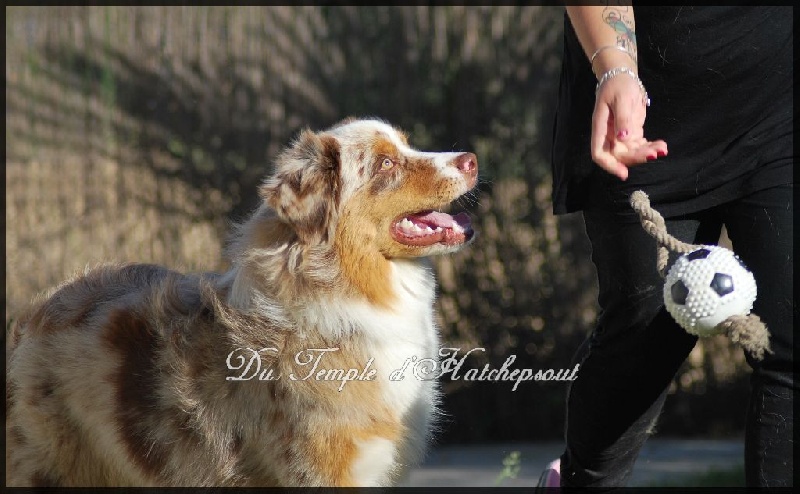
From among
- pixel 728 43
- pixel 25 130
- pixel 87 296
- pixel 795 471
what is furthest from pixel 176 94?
pixel 795 471

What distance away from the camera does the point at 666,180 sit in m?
3.09

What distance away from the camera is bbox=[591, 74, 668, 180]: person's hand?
259cm

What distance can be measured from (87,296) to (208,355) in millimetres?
714

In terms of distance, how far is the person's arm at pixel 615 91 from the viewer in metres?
2.60

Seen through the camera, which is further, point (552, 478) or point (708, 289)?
point (552, 478)

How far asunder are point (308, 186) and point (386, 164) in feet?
1.04

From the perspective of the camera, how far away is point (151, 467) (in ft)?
11.1

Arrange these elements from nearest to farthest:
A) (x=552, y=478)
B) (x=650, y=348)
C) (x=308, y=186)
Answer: (x=650, y=348) < (x=308, y=186) < (x=552, y=478)

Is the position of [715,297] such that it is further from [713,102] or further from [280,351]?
[280,351]

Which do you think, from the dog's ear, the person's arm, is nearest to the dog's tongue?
the dog's ear

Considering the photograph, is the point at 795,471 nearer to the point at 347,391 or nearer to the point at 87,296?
the point at 347,391

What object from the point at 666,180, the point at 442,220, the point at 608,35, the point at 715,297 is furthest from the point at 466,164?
the point at 715,297

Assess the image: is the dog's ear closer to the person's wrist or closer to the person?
the person

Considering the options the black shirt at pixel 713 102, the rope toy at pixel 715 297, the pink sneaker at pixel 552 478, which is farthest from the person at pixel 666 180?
the pink sneaker at pixel 552 478
